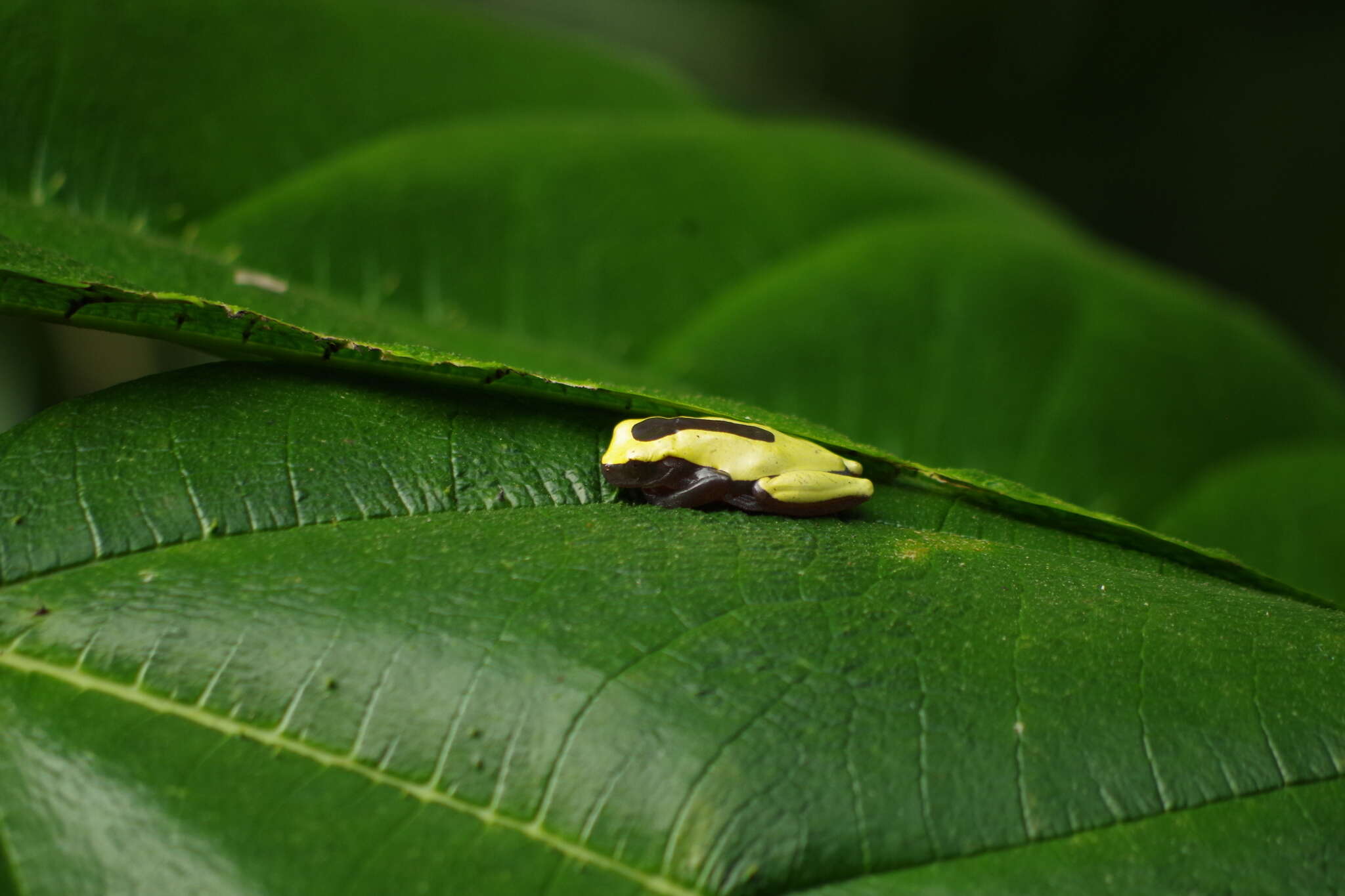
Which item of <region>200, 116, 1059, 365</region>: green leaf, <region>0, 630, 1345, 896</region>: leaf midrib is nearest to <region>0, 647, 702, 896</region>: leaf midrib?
<region>0, 630, 1345, 896</region>: leaf midrib

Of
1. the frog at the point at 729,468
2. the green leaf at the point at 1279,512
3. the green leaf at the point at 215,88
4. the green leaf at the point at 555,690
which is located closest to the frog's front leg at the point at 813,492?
the frog at the point at 729,468

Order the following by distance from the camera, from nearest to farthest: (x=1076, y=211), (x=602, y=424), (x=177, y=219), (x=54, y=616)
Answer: (x=54, y=616)
(x=602, y=424)
(x=177, y=219)
(x=1076, y=211)

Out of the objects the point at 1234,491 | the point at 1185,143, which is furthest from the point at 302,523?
the point at 1185,143

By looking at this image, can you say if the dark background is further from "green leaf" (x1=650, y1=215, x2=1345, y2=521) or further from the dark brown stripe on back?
the dark brown stripe on back

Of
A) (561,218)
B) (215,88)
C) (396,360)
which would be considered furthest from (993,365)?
(215,88)

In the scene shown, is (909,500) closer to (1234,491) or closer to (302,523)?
(302,523)

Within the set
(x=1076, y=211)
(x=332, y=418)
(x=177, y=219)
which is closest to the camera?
(x=332, y=418)
